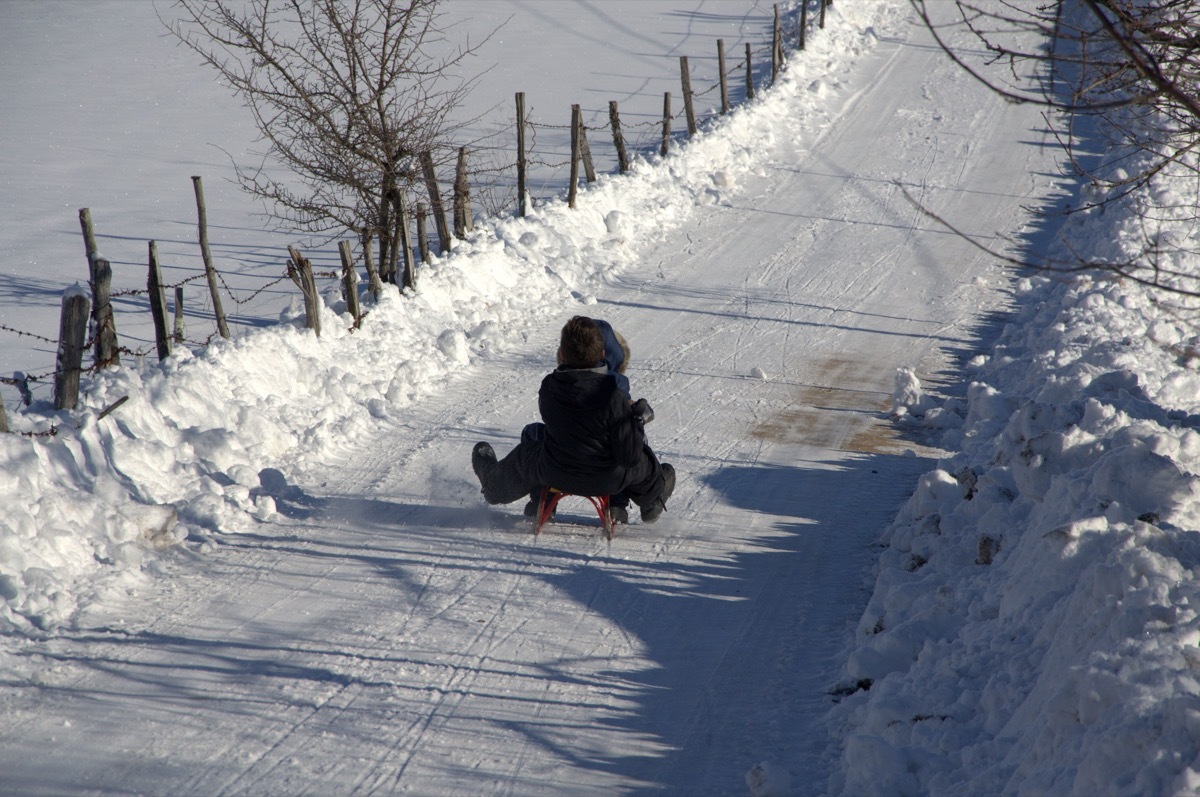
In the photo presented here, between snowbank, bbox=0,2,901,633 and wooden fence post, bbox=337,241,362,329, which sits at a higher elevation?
wooden fence post, bbox=337,241,362,329

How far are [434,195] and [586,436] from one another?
598 centimetres

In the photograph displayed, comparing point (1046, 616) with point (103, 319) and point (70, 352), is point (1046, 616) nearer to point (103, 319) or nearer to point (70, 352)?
point (70, 352)

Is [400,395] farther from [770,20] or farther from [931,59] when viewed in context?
[770,20]

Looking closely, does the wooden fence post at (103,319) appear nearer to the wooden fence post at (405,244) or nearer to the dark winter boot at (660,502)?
the wooden fence post at (405,244)

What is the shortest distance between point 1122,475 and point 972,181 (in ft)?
39.7

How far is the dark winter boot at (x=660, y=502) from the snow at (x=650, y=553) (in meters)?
0.10

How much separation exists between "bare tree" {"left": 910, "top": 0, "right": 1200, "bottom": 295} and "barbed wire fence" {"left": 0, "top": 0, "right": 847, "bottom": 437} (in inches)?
183

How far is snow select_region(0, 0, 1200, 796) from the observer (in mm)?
3902

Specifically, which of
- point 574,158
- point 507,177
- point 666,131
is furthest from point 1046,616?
point 507,177

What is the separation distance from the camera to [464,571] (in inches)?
223

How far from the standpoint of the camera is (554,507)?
6.13 meters

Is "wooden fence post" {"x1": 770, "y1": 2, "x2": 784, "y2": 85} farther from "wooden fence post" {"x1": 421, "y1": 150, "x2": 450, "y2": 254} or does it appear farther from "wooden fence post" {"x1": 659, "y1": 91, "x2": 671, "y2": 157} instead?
"wooden fence post" {"x1": 421, "y1": 150, "x2": 450, "y2": 254}

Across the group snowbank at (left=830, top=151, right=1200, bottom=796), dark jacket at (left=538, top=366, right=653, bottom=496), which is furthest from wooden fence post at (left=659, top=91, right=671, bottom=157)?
dark jacket at (left=538, top=366, right=653, bottom=496)

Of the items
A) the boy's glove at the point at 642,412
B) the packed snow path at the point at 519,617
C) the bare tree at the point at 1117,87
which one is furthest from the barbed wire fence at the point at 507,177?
the bare tree at the point at 1117,87
